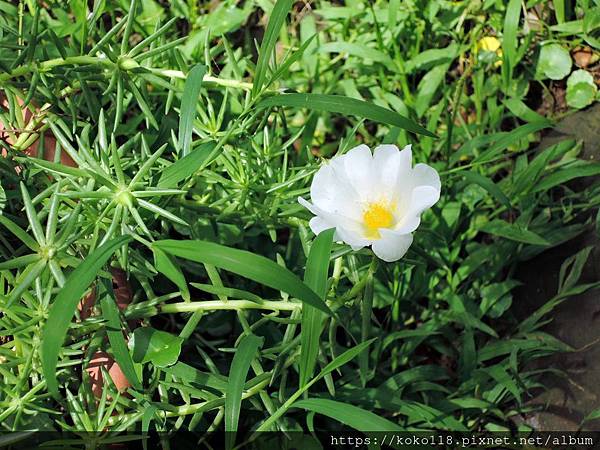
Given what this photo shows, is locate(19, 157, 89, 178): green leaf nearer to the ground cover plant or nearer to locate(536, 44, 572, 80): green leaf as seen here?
the ground cover plant

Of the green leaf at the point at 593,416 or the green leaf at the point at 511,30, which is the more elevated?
the green leaf at the point at 511,30

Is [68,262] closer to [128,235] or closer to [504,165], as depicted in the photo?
[128,235]

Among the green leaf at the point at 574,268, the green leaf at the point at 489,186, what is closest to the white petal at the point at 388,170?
the green leaf at the point at 489,186

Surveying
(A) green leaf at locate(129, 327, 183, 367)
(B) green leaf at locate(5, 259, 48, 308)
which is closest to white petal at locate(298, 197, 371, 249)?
(A) green leaf at locate(129, 327, 183, 367)

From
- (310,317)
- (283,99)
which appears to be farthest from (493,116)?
(310,317)

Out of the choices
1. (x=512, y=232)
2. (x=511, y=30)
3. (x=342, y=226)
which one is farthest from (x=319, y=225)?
(x=511, y=30)

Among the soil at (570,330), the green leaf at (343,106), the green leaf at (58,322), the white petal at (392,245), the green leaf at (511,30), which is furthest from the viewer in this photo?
the green leaf at (511,30)

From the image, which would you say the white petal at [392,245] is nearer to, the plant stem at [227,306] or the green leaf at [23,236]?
the plant stem at [227,306]
